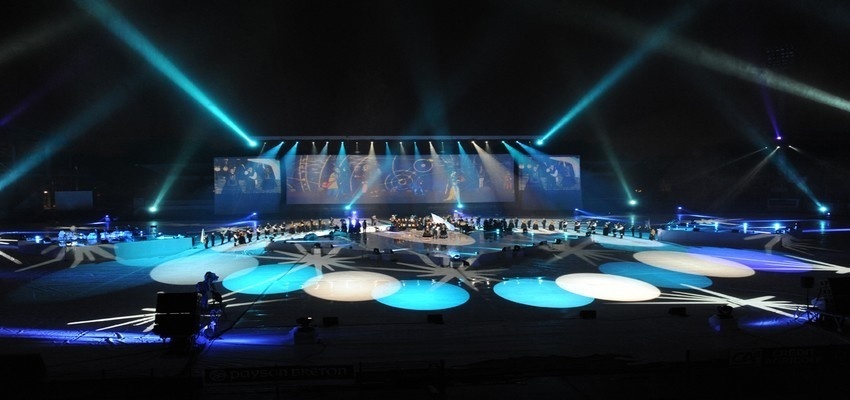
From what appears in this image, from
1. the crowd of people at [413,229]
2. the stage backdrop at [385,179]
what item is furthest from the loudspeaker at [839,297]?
the stage backdrop at [385,179]

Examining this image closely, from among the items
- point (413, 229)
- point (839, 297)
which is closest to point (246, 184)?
point (413, 229)

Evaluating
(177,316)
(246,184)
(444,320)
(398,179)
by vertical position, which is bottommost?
(444,320)

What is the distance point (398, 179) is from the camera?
24.0 m

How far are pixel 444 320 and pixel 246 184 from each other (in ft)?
67.1

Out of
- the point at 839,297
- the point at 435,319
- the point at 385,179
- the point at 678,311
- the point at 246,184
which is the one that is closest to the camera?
the point at 839,297

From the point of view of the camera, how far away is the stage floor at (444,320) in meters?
4.23

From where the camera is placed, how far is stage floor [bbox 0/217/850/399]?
167 inches

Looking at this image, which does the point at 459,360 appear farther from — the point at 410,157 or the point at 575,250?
the point at 410,157

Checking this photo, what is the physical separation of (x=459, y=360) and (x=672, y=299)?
509cm

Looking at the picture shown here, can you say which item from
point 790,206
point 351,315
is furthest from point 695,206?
point 351,315

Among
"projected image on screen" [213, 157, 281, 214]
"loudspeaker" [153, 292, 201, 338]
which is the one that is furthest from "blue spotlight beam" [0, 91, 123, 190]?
"loudspeaker" [153, 292, 201, 338]

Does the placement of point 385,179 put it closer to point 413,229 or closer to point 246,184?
point 413,229

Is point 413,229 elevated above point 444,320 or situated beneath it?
elevated above

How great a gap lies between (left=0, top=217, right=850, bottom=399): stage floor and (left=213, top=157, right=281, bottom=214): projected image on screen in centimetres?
1130
